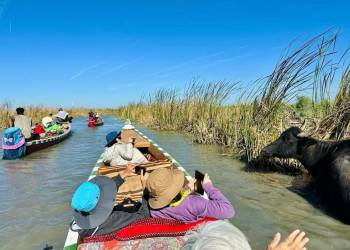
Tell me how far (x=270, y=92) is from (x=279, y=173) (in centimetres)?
216

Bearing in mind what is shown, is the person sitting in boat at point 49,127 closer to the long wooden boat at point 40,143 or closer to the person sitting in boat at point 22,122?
the long wooden boat at point 40,143

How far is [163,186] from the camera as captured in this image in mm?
3232

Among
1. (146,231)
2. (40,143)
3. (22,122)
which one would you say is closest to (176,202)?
(146,231)

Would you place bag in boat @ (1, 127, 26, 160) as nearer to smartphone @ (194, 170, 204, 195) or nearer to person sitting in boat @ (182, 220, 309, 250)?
smartphone @ (194, 170, 204, 195)

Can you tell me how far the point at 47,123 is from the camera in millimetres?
19109

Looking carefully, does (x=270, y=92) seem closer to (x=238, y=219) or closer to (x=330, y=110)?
(x=330, y=110)

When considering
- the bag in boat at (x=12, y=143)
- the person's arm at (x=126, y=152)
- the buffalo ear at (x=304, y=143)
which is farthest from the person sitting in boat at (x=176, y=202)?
the bag in boat at (x=12, y=143)

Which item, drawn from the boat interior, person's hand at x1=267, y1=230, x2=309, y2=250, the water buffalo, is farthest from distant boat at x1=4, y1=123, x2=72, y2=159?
person's hand at x1=267, y1=230, x2=309, y2=250

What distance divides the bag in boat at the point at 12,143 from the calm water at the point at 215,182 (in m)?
0.35

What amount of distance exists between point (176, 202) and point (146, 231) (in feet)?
1.75

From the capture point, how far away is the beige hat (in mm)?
3240

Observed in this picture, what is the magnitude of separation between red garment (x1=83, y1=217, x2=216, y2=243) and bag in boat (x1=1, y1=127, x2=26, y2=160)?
10.6m

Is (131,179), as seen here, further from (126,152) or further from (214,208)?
(214,208)

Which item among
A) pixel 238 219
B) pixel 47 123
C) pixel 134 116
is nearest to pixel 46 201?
pixel 238 219
